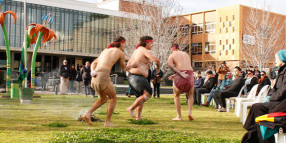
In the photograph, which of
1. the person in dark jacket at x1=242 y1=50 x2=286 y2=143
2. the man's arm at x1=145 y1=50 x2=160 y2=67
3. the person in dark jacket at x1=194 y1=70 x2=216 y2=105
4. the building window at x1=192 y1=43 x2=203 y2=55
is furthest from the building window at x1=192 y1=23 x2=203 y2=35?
the person in dark jacket at x1=242 y1=50 x2=286 y2=143

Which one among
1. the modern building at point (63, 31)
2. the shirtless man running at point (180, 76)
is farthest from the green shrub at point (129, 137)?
the modern building at point (63, 31)

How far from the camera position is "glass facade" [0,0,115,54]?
48.0m

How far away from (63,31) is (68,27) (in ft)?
3.31

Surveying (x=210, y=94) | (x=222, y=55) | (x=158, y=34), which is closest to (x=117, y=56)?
(x=210, y=94)

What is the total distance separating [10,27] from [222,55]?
122ft

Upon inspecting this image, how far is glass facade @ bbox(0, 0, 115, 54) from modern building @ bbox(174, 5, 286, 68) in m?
14.6

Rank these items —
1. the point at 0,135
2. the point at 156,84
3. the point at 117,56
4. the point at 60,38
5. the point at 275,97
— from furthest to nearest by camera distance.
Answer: the point at 60,38 < the point at 156,84 < the point at 117,56 < the point at 0,135 < the point at 275,97

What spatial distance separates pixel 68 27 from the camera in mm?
53500

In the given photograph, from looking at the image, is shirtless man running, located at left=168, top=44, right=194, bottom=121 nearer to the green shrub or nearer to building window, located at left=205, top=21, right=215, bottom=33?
the green shrub

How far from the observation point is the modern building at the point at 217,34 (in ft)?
198

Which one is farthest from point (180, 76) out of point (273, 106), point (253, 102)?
point (273, 106)

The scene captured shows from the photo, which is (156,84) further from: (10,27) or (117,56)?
(10,27)

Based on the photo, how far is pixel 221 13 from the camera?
64375 millimetres

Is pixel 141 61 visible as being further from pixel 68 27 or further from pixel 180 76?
pixel 68 27
